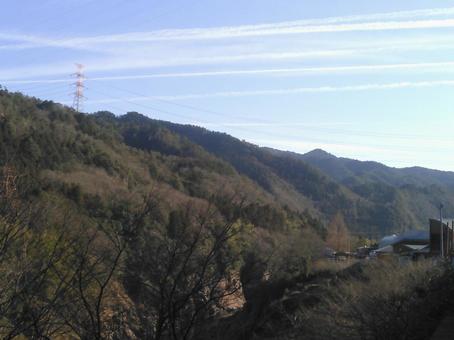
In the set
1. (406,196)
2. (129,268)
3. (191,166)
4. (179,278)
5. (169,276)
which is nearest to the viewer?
(179,278)

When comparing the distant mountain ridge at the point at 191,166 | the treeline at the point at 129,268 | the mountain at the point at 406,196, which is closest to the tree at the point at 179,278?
the treeline at the point at 129,268

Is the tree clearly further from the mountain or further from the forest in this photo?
the mountain

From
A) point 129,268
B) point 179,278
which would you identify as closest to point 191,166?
point 129,268

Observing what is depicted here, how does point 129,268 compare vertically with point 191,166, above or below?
below

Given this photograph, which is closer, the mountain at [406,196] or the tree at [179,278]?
the tree at [179,278]

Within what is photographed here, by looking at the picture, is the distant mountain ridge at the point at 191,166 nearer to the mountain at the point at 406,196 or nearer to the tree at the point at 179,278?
the mountain at the point at 406,196

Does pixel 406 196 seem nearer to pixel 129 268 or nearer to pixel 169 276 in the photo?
pixel 129 268

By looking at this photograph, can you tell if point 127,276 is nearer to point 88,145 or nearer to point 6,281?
point 6,281

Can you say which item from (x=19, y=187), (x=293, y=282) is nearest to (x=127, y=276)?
(x=19, y=187)

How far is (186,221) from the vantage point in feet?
16.6

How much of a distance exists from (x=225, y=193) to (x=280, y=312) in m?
21.4

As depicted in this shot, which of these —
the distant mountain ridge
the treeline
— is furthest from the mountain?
the treeline

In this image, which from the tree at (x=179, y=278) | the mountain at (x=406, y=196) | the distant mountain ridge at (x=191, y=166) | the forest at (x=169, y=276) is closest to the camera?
the tree at (x=179, y=278)

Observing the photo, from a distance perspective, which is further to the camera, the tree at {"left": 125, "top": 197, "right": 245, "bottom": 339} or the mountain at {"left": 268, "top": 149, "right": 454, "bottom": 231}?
the mountain at {"left": 268, "top": 149, "right": 454, "bottom": 231}
